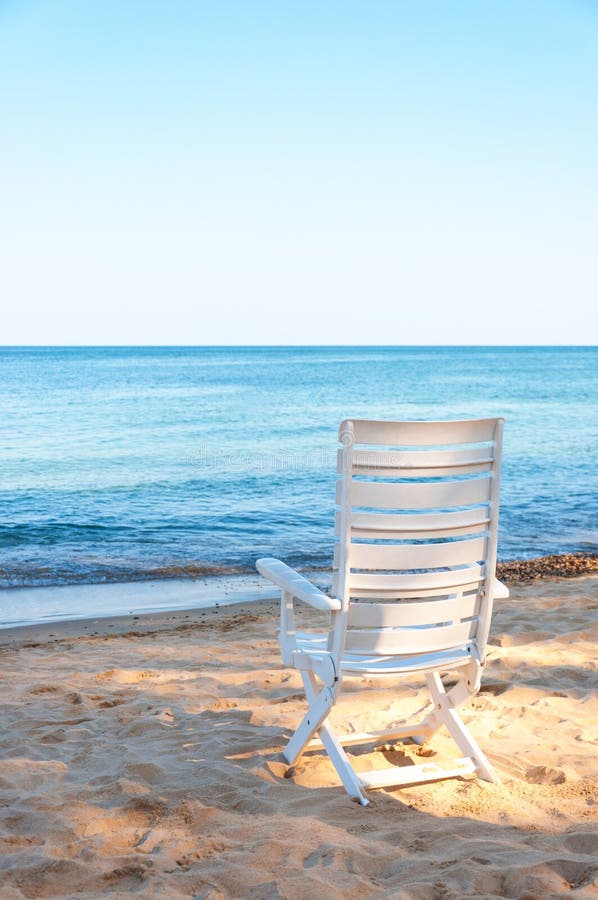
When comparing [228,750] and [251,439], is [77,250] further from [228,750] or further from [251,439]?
[228,750]

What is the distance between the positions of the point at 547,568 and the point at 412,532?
630 cm

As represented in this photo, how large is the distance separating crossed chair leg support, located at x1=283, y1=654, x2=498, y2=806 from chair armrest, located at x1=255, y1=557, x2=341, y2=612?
1.06 feet

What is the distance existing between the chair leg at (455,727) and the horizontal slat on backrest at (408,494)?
91cm

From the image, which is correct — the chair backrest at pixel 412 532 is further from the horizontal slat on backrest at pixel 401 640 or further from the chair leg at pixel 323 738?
the chair leg at pixel 323 738

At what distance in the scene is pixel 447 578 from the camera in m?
3.16

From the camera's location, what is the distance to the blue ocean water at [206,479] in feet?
33.7

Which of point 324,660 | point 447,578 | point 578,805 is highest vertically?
point 447,578

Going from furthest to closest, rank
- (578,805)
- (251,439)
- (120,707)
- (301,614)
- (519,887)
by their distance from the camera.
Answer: (251,439) → (301,614) → (120,707) → (578,805) → (519,887)

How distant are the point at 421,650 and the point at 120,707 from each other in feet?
6.64

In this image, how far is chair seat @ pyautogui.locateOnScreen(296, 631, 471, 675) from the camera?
306 centimetres

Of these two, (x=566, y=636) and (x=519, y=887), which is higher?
(x=519, y=887)

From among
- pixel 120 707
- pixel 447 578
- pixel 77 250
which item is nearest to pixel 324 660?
pixel 447 578

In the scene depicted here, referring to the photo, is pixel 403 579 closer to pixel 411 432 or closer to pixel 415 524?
pixel 415 524

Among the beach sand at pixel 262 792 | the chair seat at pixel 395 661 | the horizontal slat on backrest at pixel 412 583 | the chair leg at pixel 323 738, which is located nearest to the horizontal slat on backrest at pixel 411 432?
the horizontal slat on backrest at pixel 412 583
